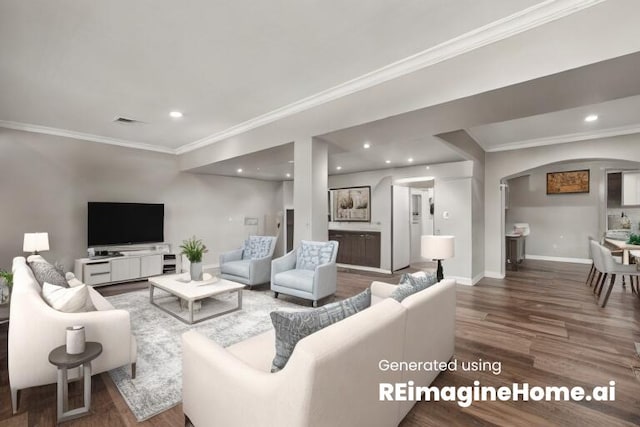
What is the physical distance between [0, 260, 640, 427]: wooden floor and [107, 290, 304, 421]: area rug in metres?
0.10

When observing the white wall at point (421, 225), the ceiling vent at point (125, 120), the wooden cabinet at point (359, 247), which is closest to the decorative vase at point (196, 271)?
the ceiling vent at point (125, 120)

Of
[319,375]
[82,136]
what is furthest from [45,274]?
[82,136]

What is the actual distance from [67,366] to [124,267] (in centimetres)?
435

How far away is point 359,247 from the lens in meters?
7.34

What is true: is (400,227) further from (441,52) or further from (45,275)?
(45,275)

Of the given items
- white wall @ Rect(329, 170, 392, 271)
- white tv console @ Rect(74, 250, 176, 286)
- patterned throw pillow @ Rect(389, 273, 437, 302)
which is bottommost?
white tv console @ Rect(74, 250, 176, 286)

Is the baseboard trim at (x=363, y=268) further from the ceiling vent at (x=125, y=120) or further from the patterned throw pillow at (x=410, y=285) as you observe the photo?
the ceiling vent at (x=125, y=120)

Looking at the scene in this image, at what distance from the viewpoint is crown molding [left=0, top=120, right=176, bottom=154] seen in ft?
15.8

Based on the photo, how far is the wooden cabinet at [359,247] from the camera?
7.08m

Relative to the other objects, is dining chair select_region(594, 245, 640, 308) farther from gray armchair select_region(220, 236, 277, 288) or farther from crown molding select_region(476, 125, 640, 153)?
gray armchair select_region(220, 236, 277, 288)

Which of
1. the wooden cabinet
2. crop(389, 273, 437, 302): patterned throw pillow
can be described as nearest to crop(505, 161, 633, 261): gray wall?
the wooden cabinet

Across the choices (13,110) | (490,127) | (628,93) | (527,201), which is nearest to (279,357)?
(628,93)

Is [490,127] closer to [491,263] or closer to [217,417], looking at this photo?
[491,263]

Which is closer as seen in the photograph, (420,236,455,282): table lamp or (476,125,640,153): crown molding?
(420,236,455,282): table lamp
